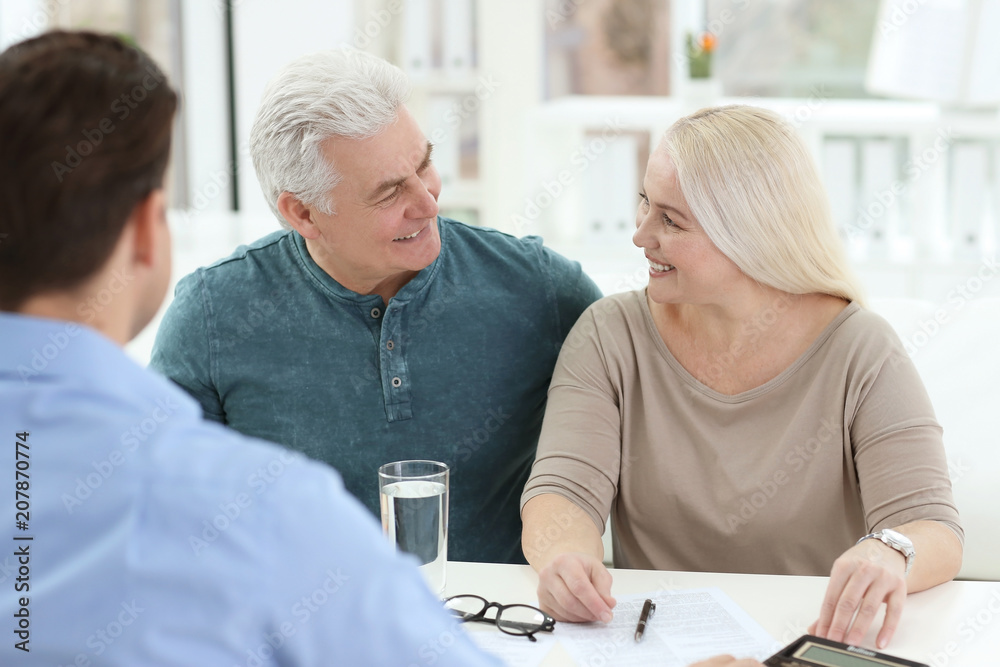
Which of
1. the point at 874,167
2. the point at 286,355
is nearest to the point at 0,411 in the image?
the point at 286,355

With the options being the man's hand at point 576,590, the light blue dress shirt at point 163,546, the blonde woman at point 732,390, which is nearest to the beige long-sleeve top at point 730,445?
the blonde woman at point 732,390

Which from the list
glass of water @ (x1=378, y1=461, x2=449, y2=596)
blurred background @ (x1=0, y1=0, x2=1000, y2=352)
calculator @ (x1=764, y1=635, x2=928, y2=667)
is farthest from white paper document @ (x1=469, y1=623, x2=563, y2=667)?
blurred background @ (x1=0, y1=0, x2=1000, y2=352)

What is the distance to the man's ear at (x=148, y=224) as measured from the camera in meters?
0.71

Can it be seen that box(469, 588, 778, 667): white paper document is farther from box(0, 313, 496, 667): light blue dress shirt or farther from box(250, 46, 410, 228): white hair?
box(250, 46, 410, 228): white hair

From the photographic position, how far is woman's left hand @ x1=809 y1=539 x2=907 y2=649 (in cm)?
110

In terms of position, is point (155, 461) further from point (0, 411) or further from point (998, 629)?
point (998, 629)

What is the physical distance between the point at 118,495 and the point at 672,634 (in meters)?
0.72

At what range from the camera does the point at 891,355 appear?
1467 millimetres

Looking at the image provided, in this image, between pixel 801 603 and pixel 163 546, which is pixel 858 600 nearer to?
pixel 801 603

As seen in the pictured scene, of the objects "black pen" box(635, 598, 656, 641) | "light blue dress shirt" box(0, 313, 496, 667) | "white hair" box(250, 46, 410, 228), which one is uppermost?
"white hair" box(250, 46, 410, 228)

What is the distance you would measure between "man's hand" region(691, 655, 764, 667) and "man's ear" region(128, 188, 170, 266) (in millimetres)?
644

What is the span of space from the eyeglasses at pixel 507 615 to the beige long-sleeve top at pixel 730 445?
288 mm

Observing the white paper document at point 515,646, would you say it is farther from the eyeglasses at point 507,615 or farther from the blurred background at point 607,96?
the blurred background at point 607,96

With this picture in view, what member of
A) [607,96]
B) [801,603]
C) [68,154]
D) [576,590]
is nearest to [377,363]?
[576,590]
